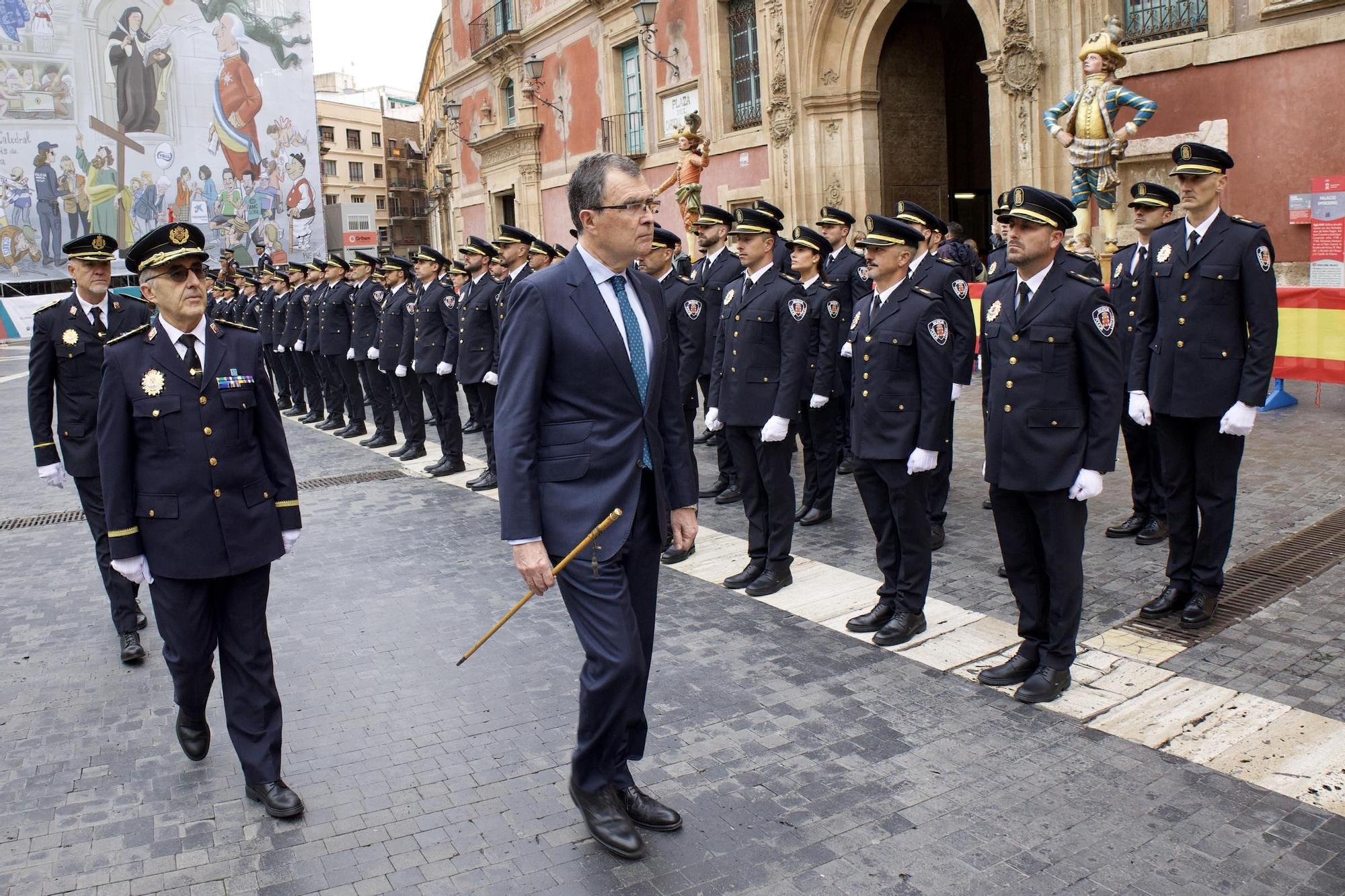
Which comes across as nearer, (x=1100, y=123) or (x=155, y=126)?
(x=1100, y=123)

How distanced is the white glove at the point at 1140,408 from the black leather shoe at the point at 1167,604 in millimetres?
906

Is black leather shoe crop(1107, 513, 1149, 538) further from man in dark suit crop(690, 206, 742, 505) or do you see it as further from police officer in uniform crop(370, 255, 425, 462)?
police officer in uniform crop(370, 255, 425, 462)

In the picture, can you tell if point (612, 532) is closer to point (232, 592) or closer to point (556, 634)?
point (232, 592)

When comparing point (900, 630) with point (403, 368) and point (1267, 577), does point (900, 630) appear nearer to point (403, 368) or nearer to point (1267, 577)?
point (1267, 577)

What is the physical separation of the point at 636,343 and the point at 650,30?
2203 centimetres

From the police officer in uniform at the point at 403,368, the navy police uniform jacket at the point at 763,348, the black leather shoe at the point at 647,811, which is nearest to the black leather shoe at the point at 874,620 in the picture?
the navy police uniform jacket at the point at 763,348

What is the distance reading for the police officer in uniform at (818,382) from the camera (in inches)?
281

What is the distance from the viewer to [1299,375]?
10.6 metres

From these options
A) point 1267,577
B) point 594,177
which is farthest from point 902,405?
point 594,177

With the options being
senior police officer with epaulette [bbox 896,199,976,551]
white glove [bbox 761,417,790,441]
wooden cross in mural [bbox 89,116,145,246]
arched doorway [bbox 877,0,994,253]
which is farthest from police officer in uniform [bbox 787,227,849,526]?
wooden cross in mural [bbox 89,116,145,246]

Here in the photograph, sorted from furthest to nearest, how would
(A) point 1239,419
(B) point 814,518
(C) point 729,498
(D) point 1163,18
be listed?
A: (D) point 1163,18, (C) point 729,498, (B) point 814,518, (A) point 1239,419

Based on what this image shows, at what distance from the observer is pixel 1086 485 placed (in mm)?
4645

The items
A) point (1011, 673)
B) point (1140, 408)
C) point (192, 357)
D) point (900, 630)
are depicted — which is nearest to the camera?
point (192, 357)

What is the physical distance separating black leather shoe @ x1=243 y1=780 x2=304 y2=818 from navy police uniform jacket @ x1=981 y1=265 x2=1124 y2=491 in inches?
123
